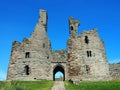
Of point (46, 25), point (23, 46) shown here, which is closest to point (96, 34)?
point (46, 25)

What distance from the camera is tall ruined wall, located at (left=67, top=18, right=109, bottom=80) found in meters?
49.5

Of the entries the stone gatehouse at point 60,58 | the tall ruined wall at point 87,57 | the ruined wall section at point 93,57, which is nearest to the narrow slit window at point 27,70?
the stone gatehouse at point 60,58

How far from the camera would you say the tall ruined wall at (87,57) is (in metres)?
49.5

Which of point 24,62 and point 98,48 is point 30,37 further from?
point 98,48

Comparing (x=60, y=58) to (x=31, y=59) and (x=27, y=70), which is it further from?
(x=27, y=70)

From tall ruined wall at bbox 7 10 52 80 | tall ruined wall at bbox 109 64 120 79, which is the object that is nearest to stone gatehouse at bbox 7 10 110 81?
tall ruined wall at bbox 7 10 52 80

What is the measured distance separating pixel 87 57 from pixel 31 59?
36.8 ft

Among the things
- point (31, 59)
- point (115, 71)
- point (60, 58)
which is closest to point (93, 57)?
point (60, 58)

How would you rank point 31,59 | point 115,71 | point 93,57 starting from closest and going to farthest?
point 31,59 → point 93,57 → point 115,71

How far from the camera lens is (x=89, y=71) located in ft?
163

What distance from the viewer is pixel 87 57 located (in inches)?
1994

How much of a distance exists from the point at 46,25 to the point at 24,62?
33.9 ft

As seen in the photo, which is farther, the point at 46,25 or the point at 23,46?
the point at 46,25

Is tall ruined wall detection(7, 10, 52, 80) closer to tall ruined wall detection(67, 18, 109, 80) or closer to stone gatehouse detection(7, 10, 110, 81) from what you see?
stone gatehouse detection(7, 10, 110, 81)
